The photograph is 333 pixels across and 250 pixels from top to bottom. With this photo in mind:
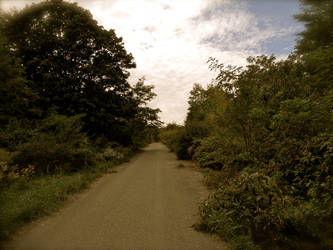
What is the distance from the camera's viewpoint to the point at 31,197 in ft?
17.3

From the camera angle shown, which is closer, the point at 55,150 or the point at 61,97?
the point at 55,150

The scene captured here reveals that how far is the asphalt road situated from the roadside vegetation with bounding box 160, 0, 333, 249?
59cm

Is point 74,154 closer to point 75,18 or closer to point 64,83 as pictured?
point 64,83

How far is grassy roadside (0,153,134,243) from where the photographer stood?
403 cm

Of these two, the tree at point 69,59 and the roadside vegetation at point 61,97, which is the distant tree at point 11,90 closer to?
the roadside vegetation at point 61,97

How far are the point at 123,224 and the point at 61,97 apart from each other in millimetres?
12913

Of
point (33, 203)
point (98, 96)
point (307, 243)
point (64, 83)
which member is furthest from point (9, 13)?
point (307, 243)

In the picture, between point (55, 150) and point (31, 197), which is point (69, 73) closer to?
point (55, 150)

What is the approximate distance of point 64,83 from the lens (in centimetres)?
1405

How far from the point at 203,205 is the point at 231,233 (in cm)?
101

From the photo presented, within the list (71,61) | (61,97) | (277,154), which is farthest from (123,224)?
(71,61)

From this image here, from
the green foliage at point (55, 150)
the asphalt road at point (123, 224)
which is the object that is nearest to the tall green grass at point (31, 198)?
the asphalt road at point (123, 224)

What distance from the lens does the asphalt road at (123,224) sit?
3490 mm

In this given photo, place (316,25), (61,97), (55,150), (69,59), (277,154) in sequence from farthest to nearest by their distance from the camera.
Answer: (69,59) < (61,97) < (55,150) < (316,25) < (277,154)
